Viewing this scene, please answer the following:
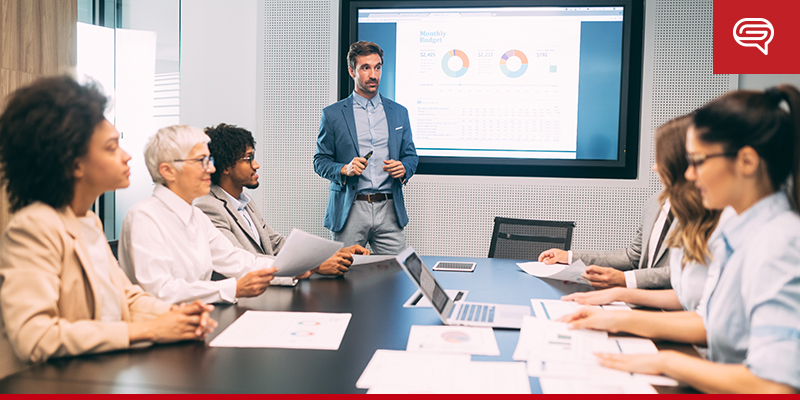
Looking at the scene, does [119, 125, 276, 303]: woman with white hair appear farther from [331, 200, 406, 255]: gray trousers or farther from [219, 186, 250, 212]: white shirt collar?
[331, 200, 406, 255]: gray trousers

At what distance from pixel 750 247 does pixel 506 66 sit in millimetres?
3453

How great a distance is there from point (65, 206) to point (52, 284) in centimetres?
20

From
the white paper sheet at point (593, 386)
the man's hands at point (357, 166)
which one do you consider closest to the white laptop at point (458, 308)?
the white paper sheet at point (593, 386)

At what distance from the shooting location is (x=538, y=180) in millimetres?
4352

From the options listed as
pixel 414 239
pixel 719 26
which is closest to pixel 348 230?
pixel 414 239

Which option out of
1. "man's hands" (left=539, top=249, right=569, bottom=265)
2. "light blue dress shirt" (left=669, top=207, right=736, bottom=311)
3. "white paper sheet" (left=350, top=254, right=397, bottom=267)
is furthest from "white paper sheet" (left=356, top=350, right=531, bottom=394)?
"man's hands" (left=539, top=249, right=569, bottom=265)

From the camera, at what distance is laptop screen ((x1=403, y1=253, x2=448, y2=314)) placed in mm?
1547

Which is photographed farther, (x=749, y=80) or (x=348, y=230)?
A: (x=749, y=80)

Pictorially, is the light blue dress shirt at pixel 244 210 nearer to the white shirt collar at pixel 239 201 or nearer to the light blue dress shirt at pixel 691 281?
the white shirt collar at pixel 239 201

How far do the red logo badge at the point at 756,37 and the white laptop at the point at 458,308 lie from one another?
3202 millimetres

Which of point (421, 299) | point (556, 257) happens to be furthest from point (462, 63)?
point (421, 299)

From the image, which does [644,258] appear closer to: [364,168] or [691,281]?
[691,281]

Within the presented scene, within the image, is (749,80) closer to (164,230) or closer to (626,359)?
(626,359)

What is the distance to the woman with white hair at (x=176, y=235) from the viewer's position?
5.57 ft
